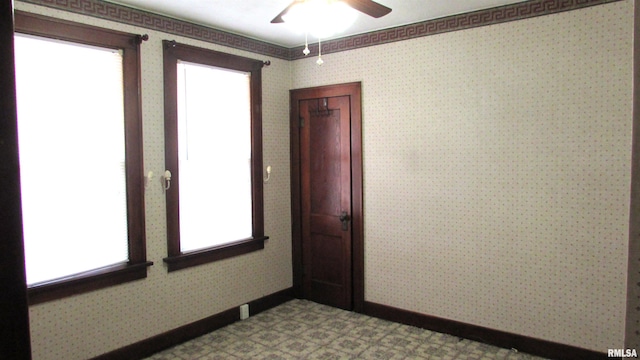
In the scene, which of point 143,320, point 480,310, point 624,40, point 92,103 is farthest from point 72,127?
point 624,40

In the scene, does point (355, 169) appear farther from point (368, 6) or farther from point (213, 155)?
point (368, 6)

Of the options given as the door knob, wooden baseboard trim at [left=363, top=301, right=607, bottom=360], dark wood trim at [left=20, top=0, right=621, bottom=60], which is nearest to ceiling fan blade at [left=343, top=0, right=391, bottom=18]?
dark wood trim at [left=20, top=0, right=621, bottom=60]

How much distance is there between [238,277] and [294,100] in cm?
186

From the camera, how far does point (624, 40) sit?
2.78m

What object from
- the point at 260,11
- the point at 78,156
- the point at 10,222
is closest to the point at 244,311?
the point at 78,156

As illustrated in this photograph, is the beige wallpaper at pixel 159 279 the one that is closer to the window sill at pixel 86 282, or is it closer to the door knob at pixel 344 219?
the window sill at pixel 86 282

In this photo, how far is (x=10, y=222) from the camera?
460mm

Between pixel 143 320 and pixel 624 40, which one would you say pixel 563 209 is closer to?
pixel 624 40

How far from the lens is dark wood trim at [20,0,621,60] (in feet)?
9.53

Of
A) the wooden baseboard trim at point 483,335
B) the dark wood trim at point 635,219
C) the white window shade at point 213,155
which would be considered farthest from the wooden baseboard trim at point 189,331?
the dark wood trim at point 635,219

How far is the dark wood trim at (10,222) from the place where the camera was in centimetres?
45

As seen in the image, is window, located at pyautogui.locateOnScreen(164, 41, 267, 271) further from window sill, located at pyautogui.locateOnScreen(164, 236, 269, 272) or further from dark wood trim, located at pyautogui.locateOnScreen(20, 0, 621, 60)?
dark wood trim, located at pyautogui.locateOnScreen(20, 0, 621, 60)

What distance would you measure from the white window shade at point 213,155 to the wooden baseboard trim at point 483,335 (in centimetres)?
150

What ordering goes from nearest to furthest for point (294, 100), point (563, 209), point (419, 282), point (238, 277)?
point (563, 209), point (419, 282), point (238, 277), point (294, 100)
